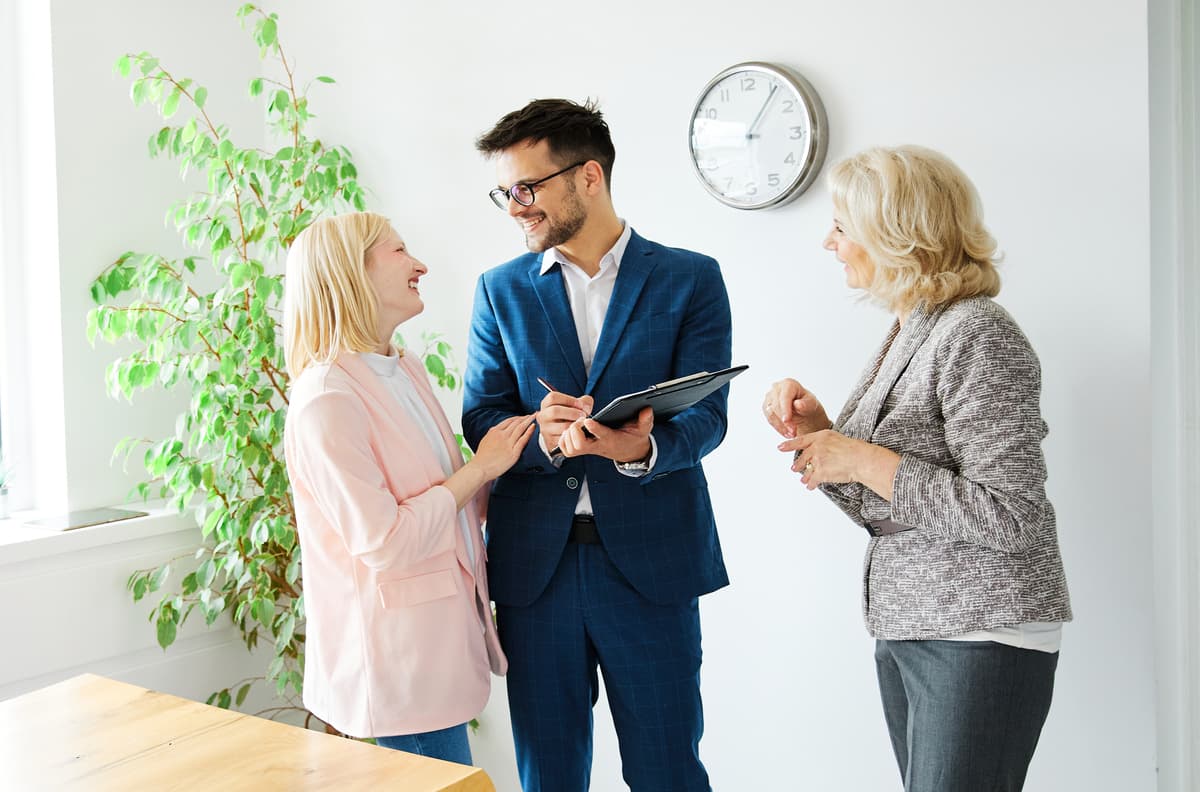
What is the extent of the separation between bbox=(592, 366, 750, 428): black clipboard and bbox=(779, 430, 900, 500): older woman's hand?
0.18m

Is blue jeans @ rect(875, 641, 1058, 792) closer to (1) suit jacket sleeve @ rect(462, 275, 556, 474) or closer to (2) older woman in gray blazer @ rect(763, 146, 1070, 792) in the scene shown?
(2) older woman in gray blazer @ rect(763, 146, 1070, 792)

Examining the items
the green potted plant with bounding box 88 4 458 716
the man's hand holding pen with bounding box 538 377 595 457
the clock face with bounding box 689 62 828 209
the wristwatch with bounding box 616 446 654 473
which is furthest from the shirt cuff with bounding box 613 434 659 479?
the green potted plant with bounding box 88 4 458 716

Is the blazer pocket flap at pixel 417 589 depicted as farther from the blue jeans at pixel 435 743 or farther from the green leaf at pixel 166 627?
the green leaf at pixel 166 627

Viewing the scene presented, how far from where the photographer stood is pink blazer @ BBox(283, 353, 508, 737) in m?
1.75

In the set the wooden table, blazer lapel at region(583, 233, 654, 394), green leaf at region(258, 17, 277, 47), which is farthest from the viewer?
green leaf at region(258, 17, 277, 47)

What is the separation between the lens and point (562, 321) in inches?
78.0

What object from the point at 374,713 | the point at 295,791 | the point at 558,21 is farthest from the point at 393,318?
the point at 558,21

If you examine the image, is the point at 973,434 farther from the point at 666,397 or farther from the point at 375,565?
the point at 375,565

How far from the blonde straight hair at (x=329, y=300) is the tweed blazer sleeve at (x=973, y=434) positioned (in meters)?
0.92

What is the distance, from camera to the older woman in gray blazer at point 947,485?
154cm

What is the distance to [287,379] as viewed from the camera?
10.1 ft

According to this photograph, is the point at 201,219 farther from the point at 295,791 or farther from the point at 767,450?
the point at 295,791

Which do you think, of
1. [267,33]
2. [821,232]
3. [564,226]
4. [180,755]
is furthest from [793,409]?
[267,33]

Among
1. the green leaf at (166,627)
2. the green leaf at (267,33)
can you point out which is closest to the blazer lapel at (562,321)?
the green leaf at (267,33)
